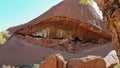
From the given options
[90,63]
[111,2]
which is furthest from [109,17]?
[90,63]

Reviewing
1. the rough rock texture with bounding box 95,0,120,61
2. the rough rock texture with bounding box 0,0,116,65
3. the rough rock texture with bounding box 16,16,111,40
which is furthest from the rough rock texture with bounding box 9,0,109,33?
the rough rock texture with bounding box 95,0,120,61

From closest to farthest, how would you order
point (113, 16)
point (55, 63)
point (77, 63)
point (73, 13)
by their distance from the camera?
1. point (113, 16)
2. point (77, 63)
3. point (55, 63)
4. point (73, 13)

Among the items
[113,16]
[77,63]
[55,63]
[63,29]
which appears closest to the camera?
[113,16]

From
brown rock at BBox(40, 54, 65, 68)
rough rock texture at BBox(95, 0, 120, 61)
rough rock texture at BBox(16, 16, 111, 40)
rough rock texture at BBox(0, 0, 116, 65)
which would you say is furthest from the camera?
rough rock texture at BBox(16, 16, 111, 40)

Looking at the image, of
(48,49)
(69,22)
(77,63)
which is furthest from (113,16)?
(69,22)

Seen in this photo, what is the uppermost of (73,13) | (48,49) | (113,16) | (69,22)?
(73,13)

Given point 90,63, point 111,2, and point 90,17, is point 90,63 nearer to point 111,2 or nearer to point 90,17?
point 111,2

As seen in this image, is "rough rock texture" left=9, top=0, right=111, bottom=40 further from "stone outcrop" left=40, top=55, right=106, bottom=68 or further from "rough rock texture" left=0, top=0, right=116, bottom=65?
"stone outcrop" left=40, top=55, right=106, bottom=68

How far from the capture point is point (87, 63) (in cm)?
1689

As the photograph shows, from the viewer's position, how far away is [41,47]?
1305 inches

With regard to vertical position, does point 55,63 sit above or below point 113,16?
below

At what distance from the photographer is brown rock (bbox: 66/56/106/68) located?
16.7 m

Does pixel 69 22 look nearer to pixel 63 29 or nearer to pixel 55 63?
pixel 63 29

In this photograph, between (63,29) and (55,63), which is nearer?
(55,63)
